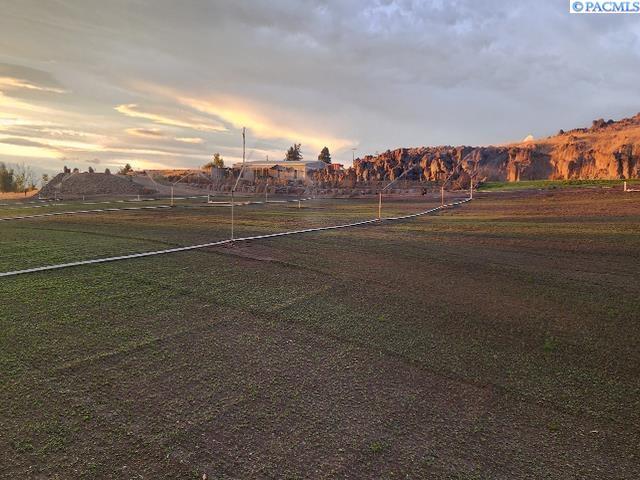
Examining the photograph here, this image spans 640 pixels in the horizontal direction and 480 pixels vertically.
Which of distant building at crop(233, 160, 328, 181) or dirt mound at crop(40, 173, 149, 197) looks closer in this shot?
dirt mound at crop(40, 173, 149, 197)

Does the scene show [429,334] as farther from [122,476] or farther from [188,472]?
[122,476]

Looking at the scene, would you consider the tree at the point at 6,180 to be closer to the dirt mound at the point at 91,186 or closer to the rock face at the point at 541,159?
the dirt mound at the point at 91,186

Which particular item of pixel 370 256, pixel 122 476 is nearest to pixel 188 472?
pixel 122 476

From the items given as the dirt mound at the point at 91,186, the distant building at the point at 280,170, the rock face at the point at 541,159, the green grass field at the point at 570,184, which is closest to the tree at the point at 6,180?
the dirt mound at the point at 91,186

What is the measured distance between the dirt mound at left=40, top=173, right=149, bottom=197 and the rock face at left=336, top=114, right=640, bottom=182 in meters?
30.6

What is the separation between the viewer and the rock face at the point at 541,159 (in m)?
48.2

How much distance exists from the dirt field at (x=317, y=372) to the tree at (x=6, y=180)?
73.2 m

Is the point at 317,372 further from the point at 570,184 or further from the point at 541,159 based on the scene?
the point at 541,159

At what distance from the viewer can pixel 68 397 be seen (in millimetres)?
2924

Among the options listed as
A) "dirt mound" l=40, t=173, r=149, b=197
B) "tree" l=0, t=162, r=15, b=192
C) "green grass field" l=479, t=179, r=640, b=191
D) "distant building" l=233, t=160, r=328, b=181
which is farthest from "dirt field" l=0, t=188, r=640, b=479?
"tree" l=0, t=162, r=15, b=192

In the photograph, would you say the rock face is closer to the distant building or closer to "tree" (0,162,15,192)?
the distant building

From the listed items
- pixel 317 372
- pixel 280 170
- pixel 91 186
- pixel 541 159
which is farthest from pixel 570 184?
pixel 91 186

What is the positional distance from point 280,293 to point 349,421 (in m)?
2.91

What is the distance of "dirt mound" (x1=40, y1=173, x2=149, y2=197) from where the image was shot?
47562 millimetres
